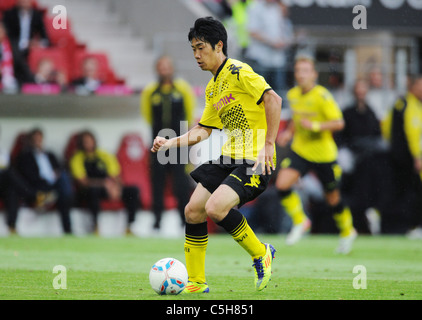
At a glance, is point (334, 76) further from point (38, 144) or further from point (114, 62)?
point (38, 144)

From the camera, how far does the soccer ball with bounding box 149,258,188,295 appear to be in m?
6.51

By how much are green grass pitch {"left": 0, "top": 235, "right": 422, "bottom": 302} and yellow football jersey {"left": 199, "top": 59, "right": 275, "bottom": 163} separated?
4.19 ft

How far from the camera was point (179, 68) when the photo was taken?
16.7 meters

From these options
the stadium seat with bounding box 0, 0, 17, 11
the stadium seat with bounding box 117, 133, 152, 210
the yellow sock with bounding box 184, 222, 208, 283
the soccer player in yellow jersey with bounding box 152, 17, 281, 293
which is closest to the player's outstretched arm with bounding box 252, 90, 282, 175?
the soccer player in yellow jersey with bounding box 152, 17, 281, 293

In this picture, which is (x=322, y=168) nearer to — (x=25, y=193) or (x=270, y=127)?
(x=270, y=127)

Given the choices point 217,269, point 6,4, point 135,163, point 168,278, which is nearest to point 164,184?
point 135,163

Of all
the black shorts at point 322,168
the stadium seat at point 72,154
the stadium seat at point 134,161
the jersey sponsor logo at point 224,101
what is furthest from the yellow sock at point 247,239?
the stadium seat at point 134,161

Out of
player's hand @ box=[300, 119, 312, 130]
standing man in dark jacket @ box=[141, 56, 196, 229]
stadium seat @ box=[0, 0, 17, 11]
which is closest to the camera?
player's hand @ box=[300, 119, 312, 130]

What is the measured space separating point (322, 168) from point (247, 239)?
5.04m

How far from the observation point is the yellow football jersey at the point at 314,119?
456 inches

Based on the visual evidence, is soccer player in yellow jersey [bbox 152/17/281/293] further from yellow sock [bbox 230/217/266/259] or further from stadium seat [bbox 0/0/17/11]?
stadium seat [bbox 0/0/17/11]

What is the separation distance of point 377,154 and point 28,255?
7966mm

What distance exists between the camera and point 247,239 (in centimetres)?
670
